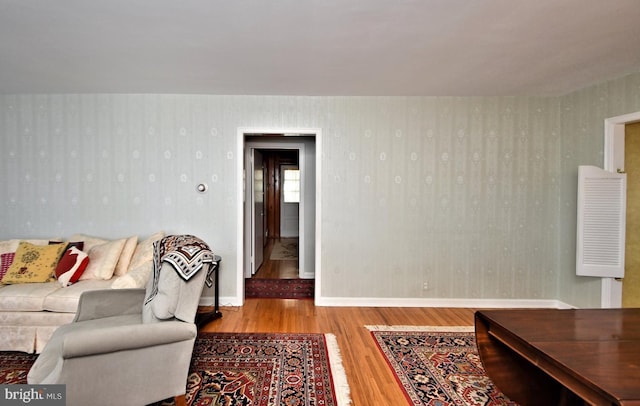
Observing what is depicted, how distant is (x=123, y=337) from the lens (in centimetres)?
172

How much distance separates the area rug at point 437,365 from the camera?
215 cm

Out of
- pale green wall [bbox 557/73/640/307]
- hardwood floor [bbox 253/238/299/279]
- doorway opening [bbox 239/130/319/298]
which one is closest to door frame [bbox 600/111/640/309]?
pale green wall [bbox 557/73/640/307]

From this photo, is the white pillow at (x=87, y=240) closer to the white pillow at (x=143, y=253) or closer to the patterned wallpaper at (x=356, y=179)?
the patterned wallpaper at (x=356, y=179)

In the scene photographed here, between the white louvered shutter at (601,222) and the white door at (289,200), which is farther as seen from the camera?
the white door at (289,200)

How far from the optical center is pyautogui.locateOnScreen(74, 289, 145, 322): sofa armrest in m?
2.32

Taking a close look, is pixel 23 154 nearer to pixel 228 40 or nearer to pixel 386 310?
pixel 228 40

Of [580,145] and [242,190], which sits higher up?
[580,145]

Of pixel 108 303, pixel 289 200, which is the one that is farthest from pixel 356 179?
pixel 289 200

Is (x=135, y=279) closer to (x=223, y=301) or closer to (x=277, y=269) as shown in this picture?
(x=223, y=301)

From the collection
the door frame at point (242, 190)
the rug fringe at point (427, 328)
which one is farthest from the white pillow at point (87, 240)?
the rug fringe at point (427, 328)

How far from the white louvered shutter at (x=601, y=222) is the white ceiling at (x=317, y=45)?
3.33ft

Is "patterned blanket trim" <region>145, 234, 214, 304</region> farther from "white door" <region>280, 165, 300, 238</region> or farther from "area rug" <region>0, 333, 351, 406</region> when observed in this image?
"white door" <region>280, 165, 300, 238</region>

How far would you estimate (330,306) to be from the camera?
3.84m

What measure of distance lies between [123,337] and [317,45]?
232cm
